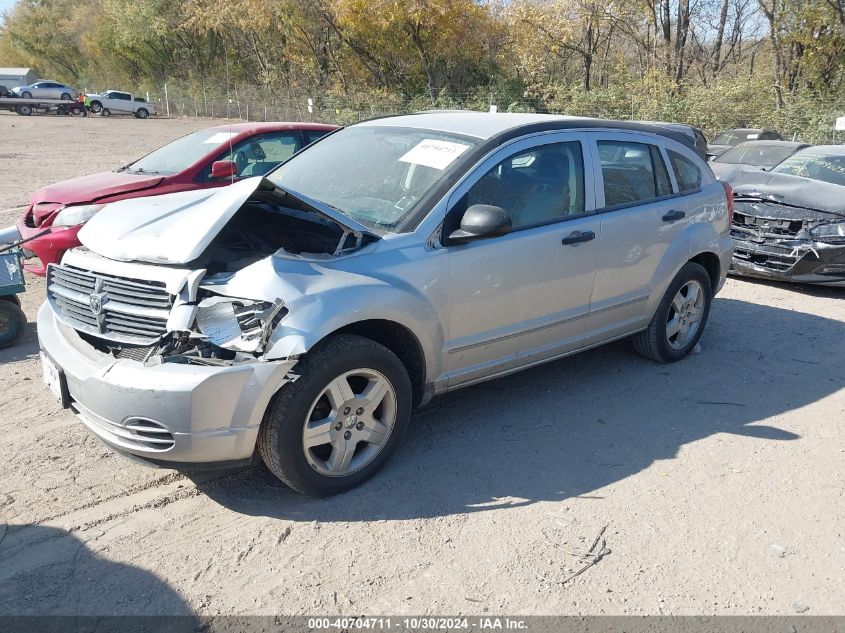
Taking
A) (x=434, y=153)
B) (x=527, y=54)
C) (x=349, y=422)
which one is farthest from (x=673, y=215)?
(x=527, y=54)

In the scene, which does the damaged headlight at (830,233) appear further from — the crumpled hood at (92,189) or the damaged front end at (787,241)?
the crumpled hood at (92,189)

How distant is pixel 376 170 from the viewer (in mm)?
4309

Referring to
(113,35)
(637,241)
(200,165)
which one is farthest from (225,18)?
(637,241)

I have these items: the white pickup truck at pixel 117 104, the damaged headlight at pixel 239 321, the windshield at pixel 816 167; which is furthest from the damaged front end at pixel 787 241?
the white pickup truck at pixel 117 104

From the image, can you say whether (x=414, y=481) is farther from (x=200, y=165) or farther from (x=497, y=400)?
(x=200, y=165)

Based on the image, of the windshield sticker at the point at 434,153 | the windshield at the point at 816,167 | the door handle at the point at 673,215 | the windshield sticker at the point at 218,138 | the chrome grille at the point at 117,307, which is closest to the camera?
the chrome grille at the point at 117,307

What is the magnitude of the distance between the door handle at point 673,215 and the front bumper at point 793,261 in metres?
→ 2.77

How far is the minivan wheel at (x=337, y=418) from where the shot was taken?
128 inches

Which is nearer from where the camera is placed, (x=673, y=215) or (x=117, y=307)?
(x=117, y=307)

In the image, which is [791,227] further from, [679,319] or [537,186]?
[537,186]

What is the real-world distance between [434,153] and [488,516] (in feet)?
6.82

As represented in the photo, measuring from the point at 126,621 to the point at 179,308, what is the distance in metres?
1.29

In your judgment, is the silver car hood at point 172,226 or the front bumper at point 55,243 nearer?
the silver car hood at point 172,226

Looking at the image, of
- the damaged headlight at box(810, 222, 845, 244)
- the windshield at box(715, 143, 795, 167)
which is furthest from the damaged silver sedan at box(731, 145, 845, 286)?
the windshield at box(715, 143, 795, 167)
